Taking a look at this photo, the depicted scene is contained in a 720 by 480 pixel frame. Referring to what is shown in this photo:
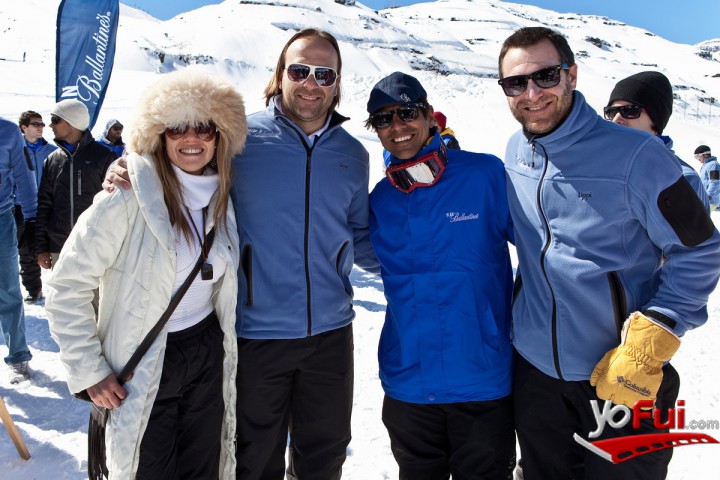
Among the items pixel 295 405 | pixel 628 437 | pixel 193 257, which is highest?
pixel 193 257

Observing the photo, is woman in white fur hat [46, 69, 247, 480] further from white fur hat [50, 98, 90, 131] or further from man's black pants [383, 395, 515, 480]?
white fur hat [50, 98, 90, 131]

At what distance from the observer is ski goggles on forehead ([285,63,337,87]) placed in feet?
7.71

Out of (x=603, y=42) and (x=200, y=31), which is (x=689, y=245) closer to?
(x=200, y=31)

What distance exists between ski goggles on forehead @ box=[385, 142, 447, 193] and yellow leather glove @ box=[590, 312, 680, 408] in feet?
3.26

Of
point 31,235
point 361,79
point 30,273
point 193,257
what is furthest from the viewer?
point 361,79

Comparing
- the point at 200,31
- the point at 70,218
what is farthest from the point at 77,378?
the point at 200,31

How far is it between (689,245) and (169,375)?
213 cm

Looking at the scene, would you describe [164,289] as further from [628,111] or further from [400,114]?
[628,111]

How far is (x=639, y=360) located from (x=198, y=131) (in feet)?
6.43

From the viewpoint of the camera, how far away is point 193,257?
203 cm

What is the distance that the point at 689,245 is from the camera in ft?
5.55

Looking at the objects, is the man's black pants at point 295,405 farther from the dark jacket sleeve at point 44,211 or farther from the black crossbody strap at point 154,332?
the dark jacket sleeve at point 44,211

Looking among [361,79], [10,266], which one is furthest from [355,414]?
[361,79]

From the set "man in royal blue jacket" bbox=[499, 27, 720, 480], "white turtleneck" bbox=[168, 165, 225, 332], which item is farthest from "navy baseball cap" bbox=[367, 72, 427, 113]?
"white turtleneck" bbox=[168, 165, 225, 332]
